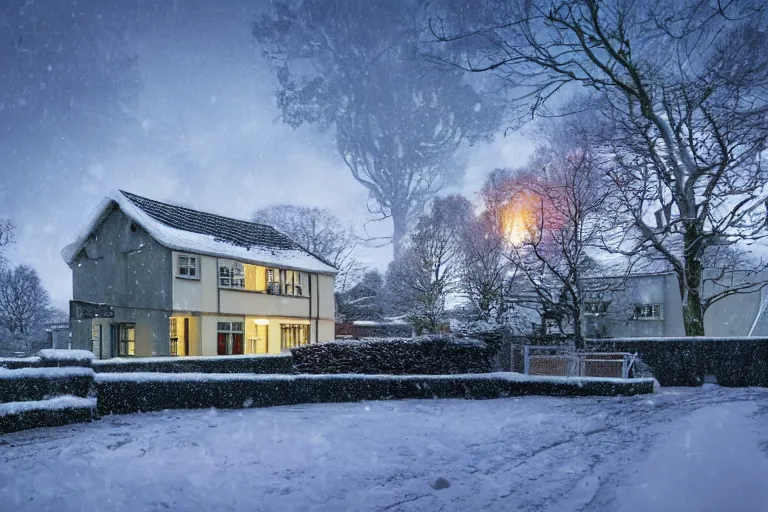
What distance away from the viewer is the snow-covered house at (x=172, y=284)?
1113 inches

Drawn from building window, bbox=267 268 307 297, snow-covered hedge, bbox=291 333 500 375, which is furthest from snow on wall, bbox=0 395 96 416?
building window, bbox=267 268 307 297

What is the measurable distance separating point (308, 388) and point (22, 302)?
51241 millimetres

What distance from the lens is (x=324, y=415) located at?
1312cm

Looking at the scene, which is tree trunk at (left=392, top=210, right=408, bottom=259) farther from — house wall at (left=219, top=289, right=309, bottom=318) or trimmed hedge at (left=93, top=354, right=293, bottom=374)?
trimmed hedge at (left=93, top=354, right=293, bottom=374)

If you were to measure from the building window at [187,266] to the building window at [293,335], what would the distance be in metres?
7.04

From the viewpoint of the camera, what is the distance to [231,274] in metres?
30.9

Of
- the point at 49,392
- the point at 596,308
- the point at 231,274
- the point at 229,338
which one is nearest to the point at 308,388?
the point at 49,392

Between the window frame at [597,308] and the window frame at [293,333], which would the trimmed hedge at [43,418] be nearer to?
the window frame at [293,333]

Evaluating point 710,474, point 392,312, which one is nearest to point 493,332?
point 710,474

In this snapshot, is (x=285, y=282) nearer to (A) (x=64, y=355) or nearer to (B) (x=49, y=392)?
(A) (x=64, y=355)

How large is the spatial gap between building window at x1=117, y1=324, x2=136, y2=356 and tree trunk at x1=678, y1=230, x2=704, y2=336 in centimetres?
2474

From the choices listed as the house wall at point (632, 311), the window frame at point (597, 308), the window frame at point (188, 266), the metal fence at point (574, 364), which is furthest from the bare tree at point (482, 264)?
the window frame at point (188, 266)

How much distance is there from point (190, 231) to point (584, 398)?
68.0 ft

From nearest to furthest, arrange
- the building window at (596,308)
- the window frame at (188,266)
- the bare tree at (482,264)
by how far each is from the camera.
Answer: the window frame at (188,266)
the bare tree at (482,264)
the building window at (596,308)
